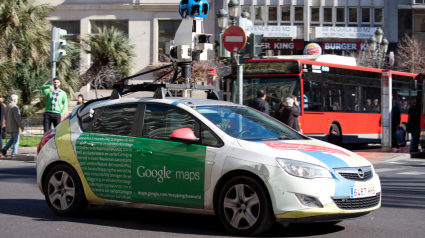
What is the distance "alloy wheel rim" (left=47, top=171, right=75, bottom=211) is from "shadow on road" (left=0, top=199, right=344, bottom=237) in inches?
6.6

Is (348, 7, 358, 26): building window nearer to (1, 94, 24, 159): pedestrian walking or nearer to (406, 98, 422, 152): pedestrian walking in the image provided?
(406, 98, 422, 152): pedestrian walking

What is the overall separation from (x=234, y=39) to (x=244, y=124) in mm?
6810

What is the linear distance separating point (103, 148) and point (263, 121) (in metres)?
1.86

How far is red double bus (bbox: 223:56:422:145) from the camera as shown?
16.7m

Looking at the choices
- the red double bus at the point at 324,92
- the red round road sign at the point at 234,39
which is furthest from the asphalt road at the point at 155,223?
the red double bus at the point at 324,92

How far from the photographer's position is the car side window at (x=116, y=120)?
6445mm

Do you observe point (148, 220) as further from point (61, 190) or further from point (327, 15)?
point (327, 15)

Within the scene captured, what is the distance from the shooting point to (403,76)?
22.3 m

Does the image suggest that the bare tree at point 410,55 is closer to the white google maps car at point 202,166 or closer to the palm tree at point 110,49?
the palm tree at point 110,49

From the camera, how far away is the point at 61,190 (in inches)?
267

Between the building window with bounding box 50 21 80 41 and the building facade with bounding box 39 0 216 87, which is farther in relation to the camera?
the building window with bounding box 50 21 80 41

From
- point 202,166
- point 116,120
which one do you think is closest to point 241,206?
point 202,166

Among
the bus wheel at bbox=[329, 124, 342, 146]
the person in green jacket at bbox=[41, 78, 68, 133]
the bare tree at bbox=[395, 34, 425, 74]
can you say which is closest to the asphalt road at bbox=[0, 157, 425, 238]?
the person in green jacket at bbox=[41, 78, 68, 133]

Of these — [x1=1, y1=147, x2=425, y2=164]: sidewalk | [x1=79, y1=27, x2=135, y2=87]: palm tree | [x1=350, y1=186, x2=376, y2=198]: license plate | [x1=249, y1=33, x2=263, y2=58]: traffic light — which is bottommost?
[x1=1, y1=147, x2=425, y2=164]: sidewalk
